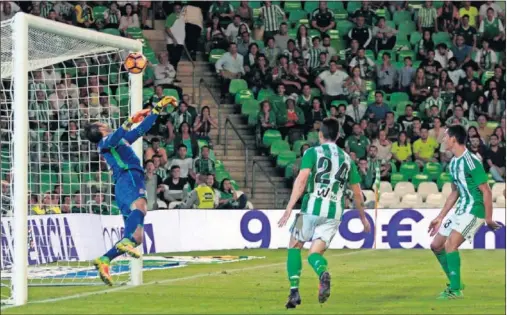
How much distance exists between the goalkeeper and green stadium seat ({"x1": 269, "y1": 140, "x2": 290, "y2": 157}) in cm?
1283

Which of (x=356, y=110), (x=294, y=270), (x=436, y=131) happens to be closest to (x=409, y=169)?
(x=436, y=131)

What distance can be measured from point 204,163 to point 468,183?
1247 cm

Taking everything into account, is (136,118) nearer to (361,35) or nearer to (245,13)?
(245,13)

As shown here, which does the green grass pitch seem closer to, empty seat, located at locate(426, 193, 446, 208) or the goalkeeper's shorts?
the goalkeeper's shorts

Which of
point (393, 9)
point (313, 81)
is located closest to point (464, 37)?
point (393, 9)

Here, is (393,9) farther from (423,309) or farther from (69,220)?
(423,309)

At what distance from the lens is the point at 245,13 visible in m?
29.5

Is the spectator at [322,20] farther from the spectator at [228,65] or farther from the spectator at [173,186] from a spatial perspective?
the spectator at [173,186]

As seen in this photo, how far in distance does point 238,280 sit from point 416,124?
1137 centimetres

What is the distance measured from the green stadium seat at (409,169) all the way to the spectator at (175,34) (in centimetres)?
558

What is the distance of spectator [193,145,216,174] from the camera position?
25594mm

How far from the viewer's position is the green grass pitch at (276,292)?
12.6 metres

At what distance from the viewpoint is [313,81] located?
2856 cm

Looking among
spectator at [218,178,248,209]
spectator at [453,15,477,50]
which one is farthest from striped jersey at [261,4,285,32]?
spectator at [218,178,248,209]
